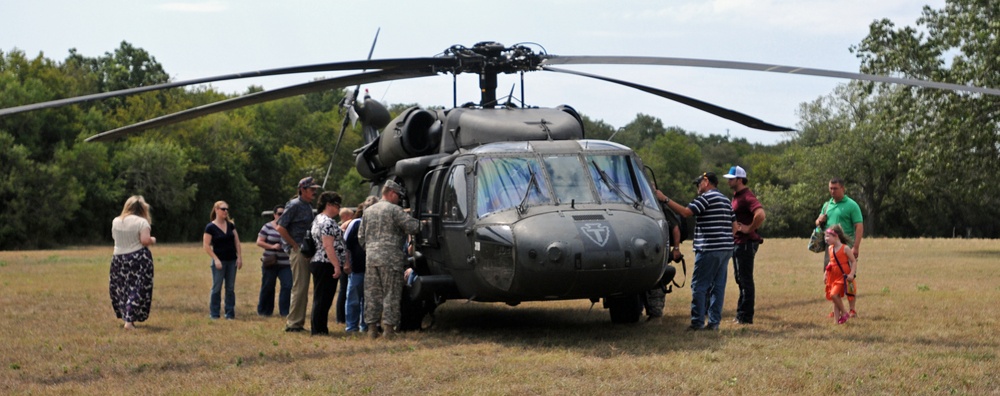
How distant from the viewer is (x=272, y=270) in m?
13.7

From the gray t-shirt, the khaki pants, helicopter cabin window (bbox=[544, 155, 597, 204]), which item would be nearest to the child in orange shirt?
helicopter cabin window (bbox=[544, 155, 597, 204])

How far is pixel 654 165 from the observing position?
8256 centimetres

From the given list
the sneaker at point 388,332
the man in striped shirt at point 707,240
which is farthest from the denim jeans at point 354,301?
the man in striped shirt at point 707,240

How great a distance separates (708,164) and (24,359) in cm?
8602

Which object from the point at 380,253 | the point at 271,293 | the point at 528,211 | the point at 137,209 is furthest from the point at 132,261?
the point at 528,211

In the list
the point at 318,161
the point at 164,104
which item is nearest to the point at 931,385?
the point at 164,104

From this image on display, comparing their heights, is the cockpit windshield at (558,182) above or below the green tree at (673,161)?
below

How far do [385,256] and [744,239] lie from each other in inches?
157

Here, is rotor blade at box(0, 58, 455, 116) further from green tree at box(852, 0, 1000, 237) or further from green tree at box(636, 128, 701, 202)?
green tree at box(636, 128, 701, 202)

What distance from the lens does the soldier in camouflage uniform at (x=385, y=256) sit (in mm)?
10898

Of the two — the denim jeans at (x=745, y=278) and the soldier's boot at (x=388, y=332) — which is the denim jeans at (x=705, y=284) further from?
the soldier's boot at (x=388, y=332)

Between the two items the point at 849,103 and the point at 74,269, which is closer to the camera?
the point at 74,269

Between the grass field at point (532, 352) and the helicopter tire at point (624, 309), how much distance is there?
22cm

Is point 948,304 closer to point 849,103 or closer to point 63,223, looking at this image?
point 63,223
